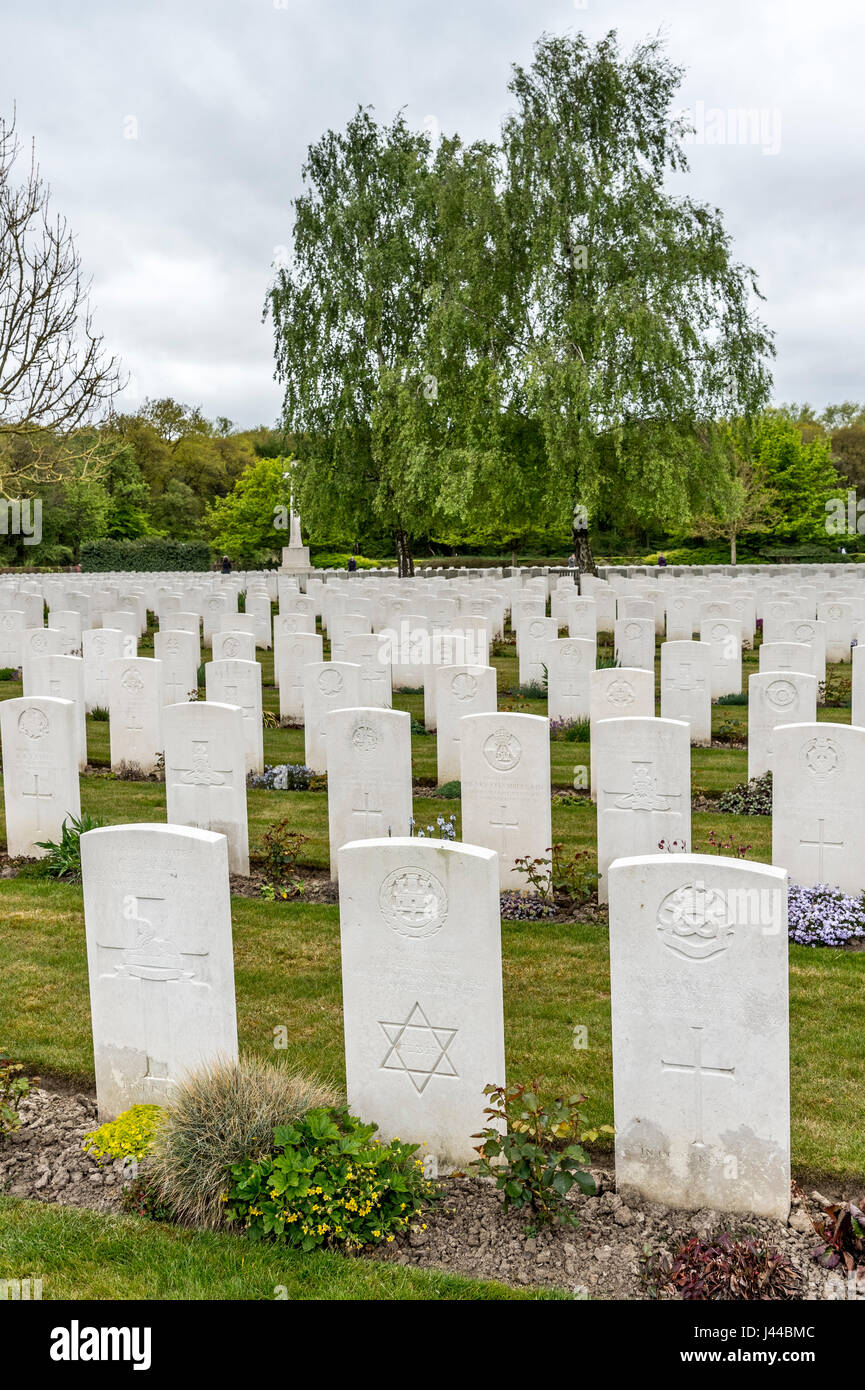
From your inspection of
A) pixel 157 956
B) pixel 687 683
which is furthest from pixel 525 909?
pixel 687 683

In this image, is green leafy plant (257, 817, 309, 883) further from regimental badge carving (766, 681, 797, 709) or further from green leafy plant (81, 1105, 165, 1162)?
regimental badge carving (766, 681, 797, 709)

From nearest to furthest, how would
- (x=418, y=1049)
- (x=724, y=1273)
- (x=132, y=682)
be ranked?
(x=724, y=1273)
(x=418, y=1049)
(x=132, y=682)

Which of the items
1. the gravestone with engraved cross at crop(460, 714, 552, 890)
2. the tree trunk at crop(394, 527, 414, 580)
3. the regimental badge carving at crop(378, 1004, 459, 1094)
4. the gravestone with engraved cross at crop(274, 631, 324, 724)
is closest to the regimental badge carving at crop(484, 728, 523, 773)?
the gravestone with engraved cross at crop(460, 714, 552, 890)

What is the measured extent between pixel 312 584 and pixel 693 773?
16.5 metres

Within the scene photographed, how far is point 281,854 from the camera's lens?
762 centimetres

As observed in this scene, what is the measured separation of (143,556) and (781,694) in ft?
135

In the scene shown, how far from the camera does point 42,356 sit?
46.0 feet

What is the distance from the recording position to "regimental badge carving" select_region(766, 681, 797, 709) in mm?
A: 8930

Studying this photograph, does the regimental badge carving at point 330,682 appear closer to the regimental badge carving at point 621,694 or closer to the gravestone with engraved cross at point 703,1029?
the regimental badge carving at point 621,694

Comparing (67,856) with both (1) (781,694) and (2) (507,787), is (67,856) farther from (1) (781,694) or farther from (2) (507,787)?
(1) (781,694)

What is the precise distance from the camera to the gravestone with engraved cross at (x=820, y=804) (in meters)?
6.46

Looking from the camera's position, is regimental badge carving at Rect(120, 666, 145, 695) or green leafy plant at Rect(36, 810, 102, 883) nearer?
green leafy plant at Rect(36, 810, 102, 883)

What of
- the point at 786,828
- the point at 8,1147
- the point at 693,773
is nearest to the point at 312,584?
the point at 693,773

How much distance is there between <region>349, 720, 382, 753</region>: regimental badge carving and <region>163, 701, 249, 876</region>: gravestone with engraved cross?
837mm
